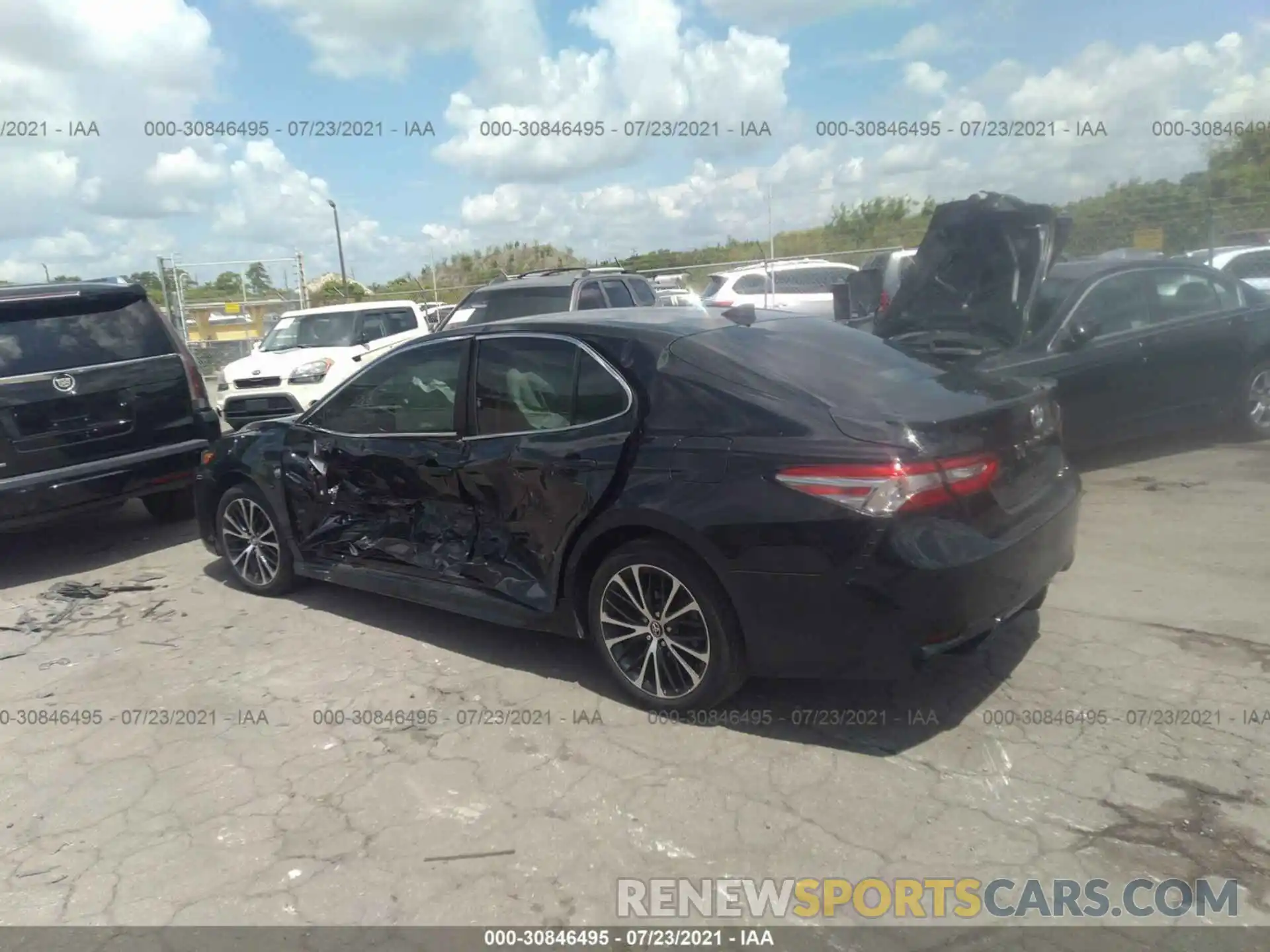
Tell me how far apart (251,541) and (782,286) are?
14.3m

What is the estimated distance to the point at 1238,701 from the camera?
377 centimetres

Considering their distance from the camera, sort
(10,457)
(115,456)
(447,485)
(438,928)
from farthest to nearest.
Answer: (115,456), (10,457), (447,485), (438,928)

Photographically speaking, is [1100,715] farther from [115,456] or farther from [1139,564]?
[115,456]

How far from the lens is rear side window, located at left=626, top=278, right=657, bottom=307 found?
11.9 meters

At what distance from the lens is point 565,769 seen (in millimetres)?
3596

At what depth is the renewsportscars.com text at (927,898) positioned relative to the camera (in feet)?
8.86

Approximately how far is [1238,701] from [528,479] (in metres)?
3.01

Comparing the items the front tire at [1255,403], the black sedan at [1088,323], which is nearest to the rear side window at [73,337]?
the black sedan at [1088,323]

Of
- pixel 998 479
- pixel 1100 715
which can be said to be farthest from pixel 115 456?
pixel 1100 715

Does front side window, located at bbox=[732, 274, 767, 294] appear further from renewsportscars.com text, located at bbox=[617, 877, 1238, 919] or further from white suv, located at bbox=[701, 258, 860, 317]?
renewsportscars.com text, located at bbox=[617, 877, 1238, 919]

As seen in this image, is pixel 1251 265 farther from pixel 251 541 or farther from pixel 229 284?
pixel 229 284

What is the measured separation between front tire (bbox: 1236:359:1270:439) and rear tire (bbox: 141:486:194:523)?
8708 millimetres

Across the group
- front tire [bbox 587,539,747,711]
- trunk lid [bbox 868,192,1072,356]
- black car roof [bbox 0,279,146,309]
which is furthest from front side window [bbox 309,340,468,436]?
trunk lid [bbox 868,192,1072,356]

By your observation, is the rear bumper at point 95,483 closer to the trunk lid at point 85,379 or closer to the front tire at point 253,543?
the trunk lid at point 85,379
